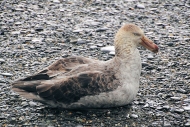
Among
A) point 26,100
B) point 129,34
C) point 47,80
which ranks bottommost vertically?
point 26,100

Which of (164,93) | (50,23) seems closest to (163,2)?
(50,23)

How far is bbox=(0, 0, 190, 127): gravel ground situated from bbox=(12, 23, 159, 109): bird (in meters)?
0.24

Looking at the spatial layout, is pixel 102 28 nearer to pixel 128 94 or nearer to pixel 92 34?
pixel 92 34

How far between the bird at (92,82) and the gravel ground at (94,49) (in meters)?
0.24

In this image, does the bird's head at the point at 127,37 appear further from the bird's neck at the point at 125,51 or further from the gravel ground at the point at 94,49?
the gravel ground at the point at 94,49

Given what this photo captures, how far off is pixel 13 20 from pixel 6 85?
13.4ft

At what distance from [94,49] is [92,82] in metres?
3.06

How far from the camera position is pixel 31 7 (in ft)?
42.0

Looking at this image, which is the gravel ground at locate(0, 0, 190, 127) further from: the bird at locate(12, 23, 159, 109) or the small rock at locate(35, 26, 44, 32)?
the bird at locate(12, 23, 159, 109)

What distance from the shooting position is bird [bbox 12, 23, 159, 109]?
6.79 metres

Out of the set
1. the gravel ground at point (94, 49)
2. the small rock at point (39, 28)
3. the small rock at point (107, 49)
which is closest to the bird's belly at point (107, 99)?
the gravel ground at point (94, 49)

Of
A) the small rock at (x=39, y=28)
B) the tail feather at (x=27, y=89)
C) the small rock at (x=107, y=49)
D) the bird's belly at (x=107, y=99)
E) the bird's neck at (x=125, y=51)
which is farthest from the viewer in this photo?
the small rock at (x=39, y=28)

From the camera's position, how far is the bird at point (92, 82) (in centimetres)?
679

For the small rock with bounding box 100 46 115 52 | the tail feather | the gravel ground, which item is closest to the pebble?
the gravel ground
